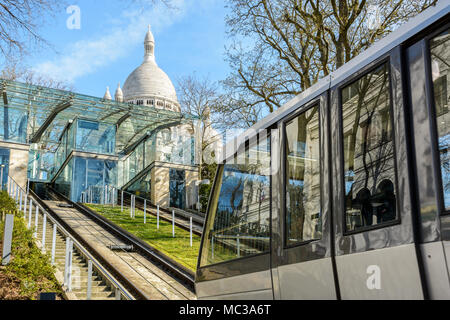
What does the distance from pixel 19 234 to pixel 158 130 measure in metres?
24.6

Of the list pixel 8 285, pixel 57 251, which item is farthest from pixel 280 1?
pixel 8 285

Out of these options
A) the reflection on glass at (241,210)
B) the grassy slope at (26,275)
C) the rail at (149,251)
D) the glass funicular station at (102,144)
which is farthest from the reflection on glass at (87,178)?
the reflection on glass at (241,210)

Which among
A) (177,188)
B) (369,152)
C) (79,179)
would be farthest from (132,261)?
(177,188)

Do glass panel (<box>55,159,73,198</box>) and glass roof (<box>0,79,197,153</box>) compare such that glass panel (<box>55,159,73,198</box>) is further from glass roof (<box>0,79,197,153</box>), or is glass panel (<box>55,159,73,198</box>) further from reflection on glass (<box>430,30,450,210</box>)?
reflection on glass (<box>430,30,450,210</box>)

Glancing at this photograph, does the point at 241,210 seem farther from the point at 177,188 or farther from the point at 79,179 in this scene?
the point at 177,188

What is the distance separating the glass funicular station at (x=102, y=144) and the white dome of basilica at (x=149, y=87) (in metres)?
74.3

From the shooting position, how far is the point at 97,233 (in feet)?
65.5

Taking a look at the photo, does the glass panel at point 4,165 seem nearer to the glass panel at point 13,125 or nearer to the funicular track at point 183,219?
the glass panel at point 13,125

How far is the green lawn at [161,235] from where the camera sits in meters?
16.5

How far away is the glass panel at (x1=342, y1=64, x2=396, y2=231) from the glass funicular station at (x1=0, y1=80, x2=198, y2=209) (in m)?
29.3

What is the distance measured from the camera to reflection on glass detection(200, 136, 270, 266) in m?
5.00

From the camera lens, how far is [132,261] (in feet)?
51.4

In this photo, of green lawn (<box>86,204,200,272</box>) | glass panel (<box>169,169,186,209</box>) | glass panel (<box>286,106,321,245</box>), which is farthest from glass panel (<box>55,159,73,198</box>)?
glass panel (<box>286,106,321,245</box>)

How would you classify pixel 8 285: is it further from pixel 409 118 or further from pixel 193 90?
pixel 193 90
